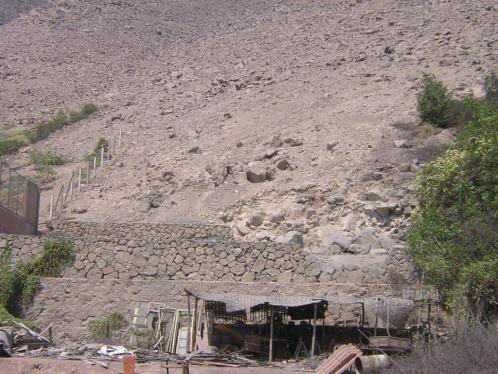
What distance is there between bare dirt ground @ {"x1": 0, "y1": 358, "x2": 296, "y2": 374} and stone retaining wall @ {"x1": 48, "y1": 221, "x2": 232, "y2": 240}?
27.6 ft

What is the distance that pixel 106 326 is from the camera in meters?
18.1

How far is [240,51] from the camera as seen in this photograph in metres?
47.6

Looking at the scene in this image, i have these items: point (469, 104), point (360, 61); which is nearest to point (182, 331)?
point (469, 104)

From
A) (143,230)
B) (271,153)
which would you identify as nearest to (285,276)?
(143,230)

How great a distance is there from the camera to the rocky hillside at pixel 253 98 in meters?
24.6

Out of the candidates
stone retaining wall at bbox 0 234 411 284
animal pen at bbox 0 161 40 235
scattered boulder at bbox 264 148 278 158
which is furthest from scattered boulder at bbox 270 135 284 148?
stone retaining wall at bbox 0 234 411 284

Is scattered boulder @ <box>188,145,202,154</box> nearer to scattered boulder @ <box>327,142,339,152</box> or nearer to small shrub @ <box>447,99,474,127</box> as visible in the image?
scattered boulder @ <box>327,142,339,152</box>

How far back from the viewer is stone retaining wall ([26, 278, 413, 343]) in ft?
60.6

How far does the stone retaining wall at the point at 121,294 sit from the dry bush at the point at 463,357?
5596mm

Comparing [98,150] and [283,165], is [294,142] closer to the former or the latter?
[283,165]

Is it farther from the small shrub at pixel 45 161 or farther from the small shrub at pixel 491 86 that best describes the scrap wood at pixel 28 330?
the small shrub at pixel 491 86

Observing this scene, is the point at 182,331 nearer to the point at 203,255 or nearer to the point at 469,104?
the point at 203,255

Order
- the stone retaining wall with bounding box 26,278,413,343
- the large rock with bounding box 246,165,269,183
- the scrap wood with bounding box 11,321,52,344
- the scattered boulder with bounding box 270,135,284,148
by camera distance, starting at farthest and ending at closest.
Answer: the scattered boulder with bounding box 270,135,284,148
the large rock with bounding box 246,165,269,183
the stone retaining wall with bounding box 26,278,413,343
the scrap wood with bounding box 11,321,52,344

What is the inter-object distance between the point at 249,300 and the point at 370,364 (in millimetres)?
3195
